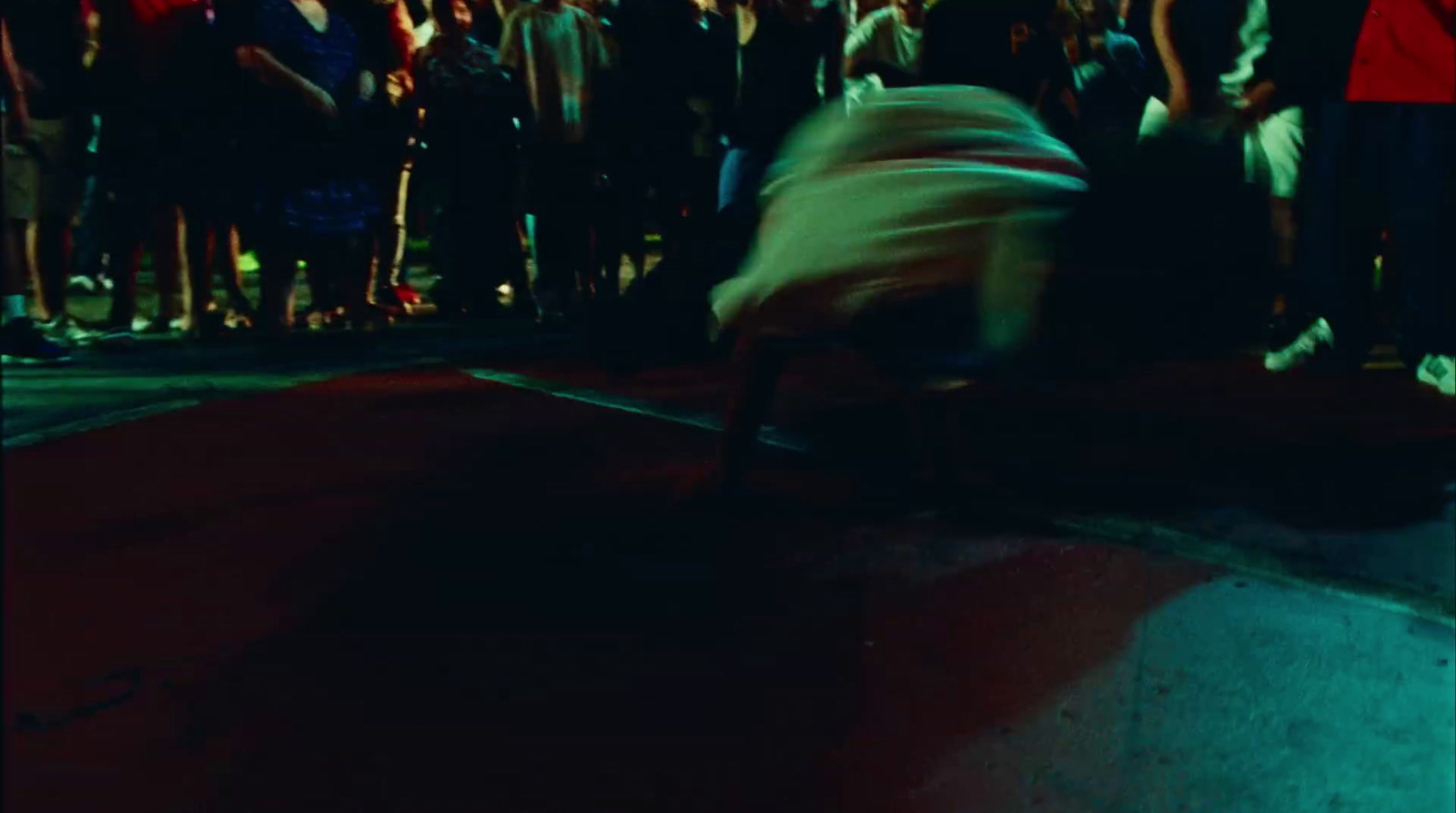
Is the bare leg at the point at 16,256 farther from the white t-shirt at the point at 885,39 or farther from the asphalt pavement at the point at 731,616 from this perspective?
the white t-shirt at the point at 885,39

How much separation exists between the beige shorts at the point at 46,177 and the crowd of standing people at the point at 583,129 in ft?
0.06

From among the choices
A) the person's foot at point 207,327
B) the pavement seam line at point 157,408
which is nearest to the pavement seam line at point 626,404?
the pavement seam line at point 157,408

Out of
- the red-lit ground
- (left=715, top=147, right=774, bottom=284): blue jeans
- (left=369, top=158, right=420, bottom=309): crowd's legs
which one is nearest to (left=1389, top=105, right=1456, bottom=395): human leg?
the red-lit ground

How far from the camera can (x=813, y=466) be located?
16.5 ft

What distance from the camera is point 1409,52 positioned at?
631 cm

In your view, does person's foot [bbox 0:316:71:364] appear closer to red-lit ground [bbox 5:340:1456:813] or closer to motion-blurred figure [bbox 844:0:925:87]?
red-lit ground [bbox 5:340:1456:813]

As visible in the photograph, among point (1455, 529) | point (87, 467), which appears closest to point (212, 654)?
point (87, 467)

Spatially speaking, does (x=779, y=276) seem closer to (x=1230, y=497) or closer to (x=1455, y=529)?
(x=1230, y=497)

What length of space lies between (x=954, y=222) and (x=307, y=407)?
341cm

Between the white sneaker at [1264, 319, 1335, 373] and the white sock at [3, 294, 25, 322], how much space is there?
622cm

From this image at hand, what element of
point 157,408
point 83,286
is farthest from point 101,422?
point 83,286

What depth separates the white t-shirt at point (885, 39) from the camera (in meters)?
9.87

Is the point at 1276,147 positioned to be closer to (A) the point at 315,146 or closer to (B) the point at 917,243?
(B) the point at 917,243

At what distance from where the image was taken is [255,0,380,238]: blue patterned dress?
812cm
